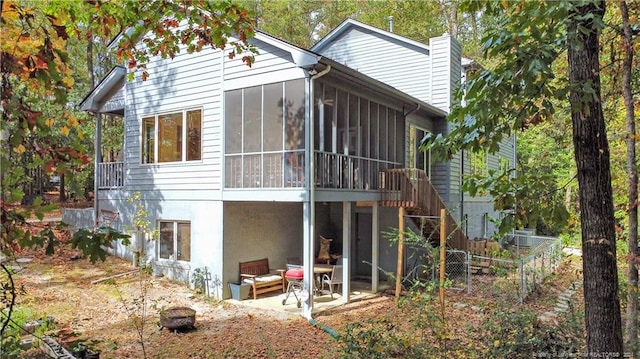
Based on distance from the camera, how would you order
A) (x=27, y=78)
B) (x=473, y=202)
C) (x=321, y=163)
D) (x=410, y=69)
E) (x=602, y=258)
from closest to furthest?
(x=27, y=78) → (x=602, y=258) → (x=321, y=163) → (x=410, y=69) → (x=473, y=202)

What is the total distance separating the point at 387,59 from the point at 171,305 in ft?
38.6

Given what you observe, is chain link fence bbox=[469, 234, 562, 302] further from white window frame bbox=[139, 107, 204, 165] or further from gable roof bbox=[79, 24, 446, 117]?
white window frame bbox=[139, 107, 204, 165]

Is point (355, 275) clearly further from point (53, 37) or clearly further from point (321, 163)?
point (53, 37)

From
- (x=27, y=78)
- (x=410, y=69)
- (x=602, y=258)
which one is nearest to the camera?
(x=27, y=78)

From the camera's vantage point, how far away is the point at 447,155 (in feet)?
12.2

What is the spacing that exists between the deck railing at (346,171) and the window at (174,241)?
421 centimetres

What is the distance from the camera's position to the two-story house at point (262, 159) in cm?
962

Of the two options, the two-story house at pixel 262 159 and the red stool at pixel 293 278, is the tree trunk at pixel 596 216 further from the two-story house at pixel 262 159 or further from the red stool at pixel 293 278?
the red stool at pixel 293 278

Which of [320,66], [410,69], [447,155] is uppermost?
[410,69]

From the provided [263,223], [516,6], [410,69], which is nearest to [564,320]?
[516,6]

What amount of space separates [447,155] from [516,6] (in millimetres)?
1386

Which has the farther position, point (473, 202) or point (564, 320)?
point (473, 202)

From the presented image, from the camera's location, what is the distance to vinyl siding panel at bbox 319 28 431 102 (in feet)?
51.0

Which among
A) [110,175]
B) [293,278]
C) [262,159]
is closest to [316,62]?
[262,159]
